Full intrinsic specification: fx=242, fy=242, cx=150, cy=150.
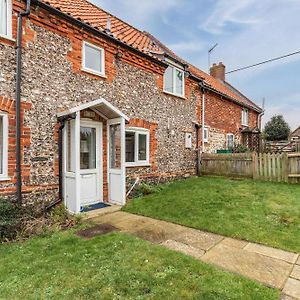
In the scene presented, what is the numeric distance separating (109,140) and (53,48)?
3361mm

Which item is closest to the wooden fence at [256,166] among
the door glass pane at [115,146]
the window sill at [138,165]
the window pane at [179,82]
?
the window pane at [179,82]

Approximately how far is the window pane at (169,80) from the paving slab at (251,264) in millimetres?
8511

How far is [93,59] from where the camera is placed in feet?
27.3

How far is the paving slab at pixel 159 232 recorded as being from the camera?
5.24 meters

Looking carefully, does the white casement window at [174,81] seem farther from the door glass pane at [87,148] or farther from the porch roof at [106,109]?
the door glass pane at [87,148]

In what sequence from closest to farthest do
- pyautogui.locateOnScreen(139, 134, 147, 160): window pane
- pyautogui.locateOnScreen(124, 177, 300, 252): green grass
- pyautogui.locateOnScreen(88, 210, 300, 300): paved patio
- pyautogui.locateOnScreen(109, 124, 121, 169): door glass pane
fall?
pyautogui.locateOnScreen(88, 210, 300, 300): paved patio, pyautogui.locateOnScreen(124, 177, 300, 252): green grass, pyautogui.locateOnScreen(109, 124, 121, 169): door glass pane, pyautogui.locateOnScreen(139, 134, 147, 160): window pane

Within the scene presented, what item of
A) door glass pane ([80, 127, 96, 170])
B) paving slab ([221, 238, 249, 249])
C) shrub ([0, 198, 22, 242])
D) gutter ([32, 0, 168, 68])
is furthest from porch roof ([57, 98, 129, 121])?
paving slab ([221, 238, 249, 249])

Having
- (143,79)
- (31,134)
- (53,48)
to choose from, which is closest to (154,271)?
(31,134)

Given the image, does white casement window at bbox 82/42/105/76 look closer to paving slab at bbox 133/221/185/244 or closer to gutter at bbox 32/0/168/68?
gutter at bbox 32/0/168/68

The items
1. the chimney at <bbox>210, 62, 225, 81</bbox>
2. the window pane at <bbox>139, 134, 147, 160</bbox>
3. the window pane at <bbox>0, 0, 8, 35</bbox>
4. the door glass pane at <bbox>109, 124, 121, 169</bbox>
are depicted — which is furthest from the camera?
the chimney at <bbox>210, 62, 225, 81</bbox>

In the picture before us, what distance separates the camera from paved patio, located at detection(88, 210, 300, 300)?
355 cm

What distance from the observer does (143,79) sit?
1010 centimetres

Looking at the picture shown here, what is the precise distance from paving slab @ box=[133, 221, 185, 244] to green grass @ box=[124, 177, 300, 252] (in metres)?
0.35

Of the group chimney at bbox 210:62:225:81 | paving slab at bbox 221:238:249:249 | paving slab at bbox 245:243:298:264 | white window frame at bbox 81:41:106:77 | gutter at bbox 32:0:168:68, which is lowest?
paving slab at bbox 245:243:298:264
